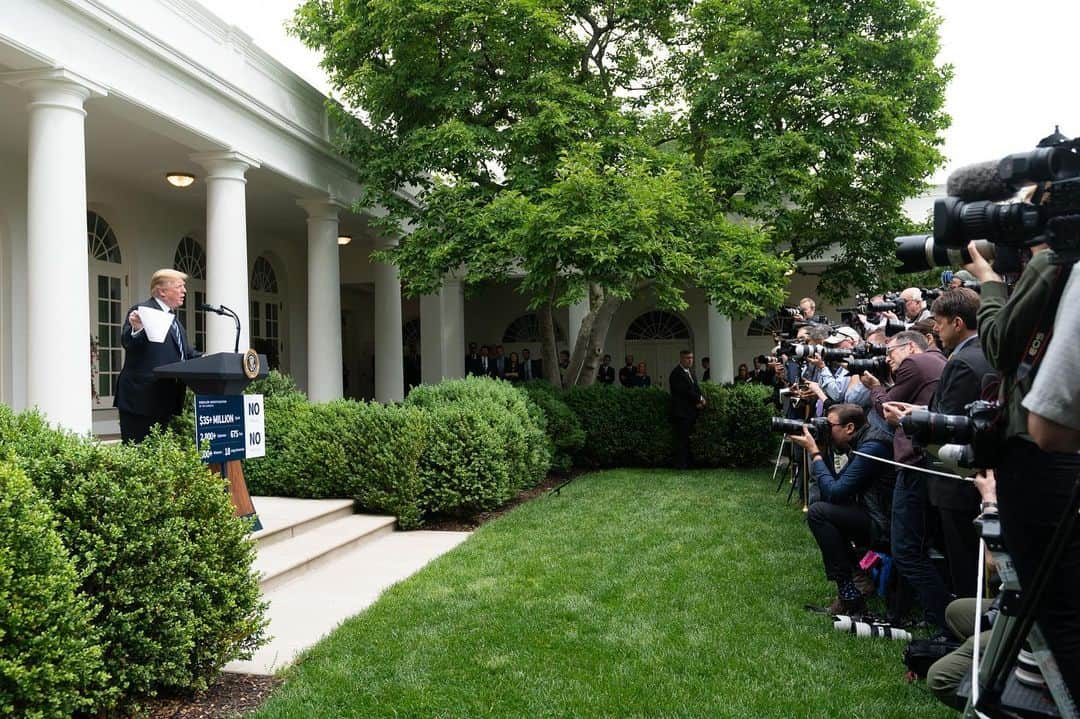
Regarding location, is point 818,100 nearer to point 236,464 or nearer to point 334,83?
point 334,83

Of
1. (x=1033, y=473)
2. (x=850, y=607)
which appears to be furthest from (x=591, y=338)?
(x=1033, y=473)

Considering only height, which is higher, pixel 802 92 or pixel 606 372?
pixel 802 92

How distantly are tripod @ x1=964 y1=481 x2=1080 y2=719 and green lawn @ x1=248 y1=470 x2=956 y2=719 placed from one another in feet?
5.50

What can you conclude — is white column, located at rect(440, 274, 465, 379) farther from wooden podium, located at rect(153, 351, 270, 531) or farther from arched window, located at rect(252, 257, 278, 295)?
wooden podium, located at rect(153, 351, 270, 531)

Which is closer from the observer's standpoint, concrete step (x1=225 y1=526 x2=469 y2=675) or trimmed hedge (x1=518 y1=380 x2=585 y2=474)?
concrete step (x1=225 y1=526 x2=469 y2=675)

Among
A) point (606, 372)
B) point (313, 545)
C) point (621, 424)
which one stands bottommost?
point (313, 545)

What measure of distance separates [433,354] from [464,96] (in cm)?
933

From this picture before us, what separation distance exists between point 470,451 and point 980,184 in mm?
7346

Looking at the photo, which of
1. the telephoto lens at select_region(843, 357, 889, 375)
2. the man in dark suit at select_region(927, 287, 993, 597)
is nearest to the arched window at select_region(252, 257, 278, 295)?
the telephoto lens at select_region(843, 357, 889, 375)

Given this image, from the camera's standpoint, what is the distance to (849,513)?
17.1 ft

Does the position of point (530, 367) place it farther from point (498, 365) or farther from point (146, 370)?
point (146, 370)

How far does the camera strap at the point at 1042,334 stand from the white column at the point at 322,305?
43.2 feet

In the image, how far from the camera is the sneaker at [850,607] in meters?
5.22

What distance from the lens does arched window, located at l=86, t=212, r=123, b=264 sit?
13445 millimetres
